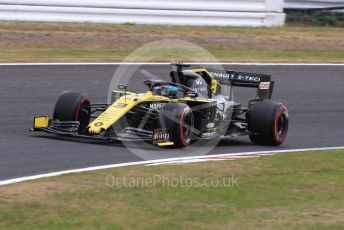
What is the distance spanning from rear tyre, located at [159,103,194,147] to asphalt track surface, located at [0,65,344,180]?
0.18m

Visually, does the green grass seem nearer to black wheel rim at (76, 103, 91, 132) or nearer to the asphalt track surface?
the asphalt track surface

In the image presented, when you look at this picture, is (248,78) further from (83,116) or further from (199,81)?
(83,116)

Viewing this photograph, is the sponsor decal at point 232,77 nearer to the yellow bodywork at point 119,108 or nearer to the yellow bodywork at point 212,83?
the yellow bodywork at point 212,83

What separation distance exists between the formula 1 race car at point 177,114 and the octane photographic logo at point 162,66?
129 millimetres

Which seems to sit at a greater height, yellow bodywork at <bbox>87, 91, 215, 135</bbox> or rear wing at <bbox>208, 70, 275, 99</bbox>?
rear wing at <bbox>208, 70, 275, 99</bbox>

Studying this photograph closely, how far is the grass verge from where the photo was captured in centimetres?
1752

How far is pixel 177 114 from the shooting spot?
1060cm

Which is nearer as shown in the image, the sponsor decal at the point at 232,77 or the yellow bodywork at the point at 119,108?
the yellow bodywork at the point at 119,108

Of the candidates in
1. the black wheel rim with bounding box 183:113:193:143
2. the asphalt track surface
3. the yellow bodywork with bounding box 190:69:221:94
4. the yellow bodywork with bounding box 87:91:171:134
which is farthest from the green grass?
the yellow bodywork with bounding box 190:69:221:94

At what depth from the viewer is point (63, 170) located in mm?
9227

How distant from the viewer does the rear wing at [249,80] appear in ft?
40.3

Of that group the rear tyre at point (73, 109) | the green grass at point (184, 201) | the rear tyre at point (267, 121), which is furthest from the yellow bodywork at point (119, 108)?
the green grass at point (184, 201)

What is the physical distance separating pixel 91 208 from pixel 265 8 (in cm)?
1477

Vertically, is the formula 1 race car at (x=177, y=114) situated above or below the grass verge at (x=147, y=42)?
below
